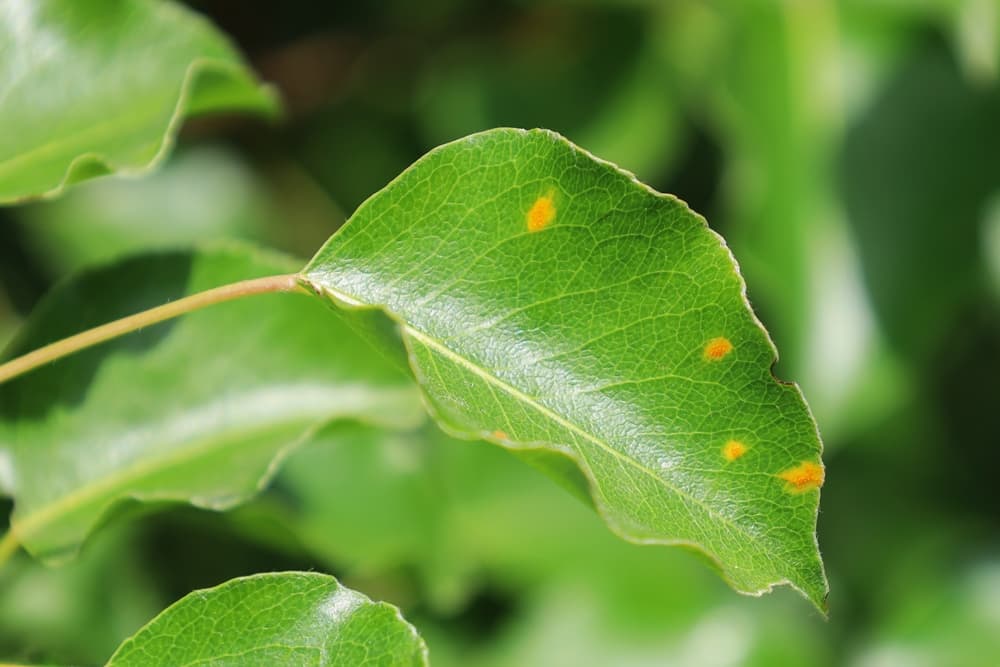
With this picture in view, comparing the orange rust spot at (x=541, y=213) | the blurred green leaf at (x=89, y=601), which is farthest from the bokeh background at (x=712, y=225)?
the orange rust spot at (x=541, y=213)

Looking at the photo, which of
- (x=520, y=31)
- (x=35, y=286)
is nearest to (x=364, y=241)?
(x=35, y=286)

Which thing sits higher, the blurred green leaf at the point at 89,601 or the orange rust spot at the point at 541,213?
the orange rust spot at the point at 541,213

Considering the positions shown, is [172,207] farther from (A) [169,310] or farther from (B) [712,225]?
(A) [169,310]

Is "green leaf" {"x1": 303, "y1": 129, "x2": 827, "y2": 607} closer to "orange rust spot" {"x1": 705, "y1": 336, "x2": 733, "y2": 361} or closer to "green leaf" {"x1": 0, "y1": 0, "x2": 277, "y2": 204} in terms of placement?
"orange rust spot" {"x1": 705, "y1": 336, "x2": 733, "y2": 361}

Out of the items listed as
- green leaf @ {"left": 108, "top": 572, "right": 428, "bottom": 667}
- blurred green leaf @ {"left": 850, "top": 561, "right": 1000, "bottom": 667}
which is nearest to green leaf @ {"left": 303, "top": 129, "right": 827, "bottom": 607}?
green leaf @ {"left": 108, "top": 572, "right": 428, "bottom": 667}

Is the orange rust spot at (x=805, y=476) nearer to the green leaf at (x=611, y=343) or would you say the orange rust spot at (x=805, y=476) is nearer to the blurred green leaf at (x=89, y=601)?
the green leaf at (x=611, y=343)

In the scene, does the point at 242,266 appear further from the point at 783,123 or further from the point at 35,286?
the point at 35,286
